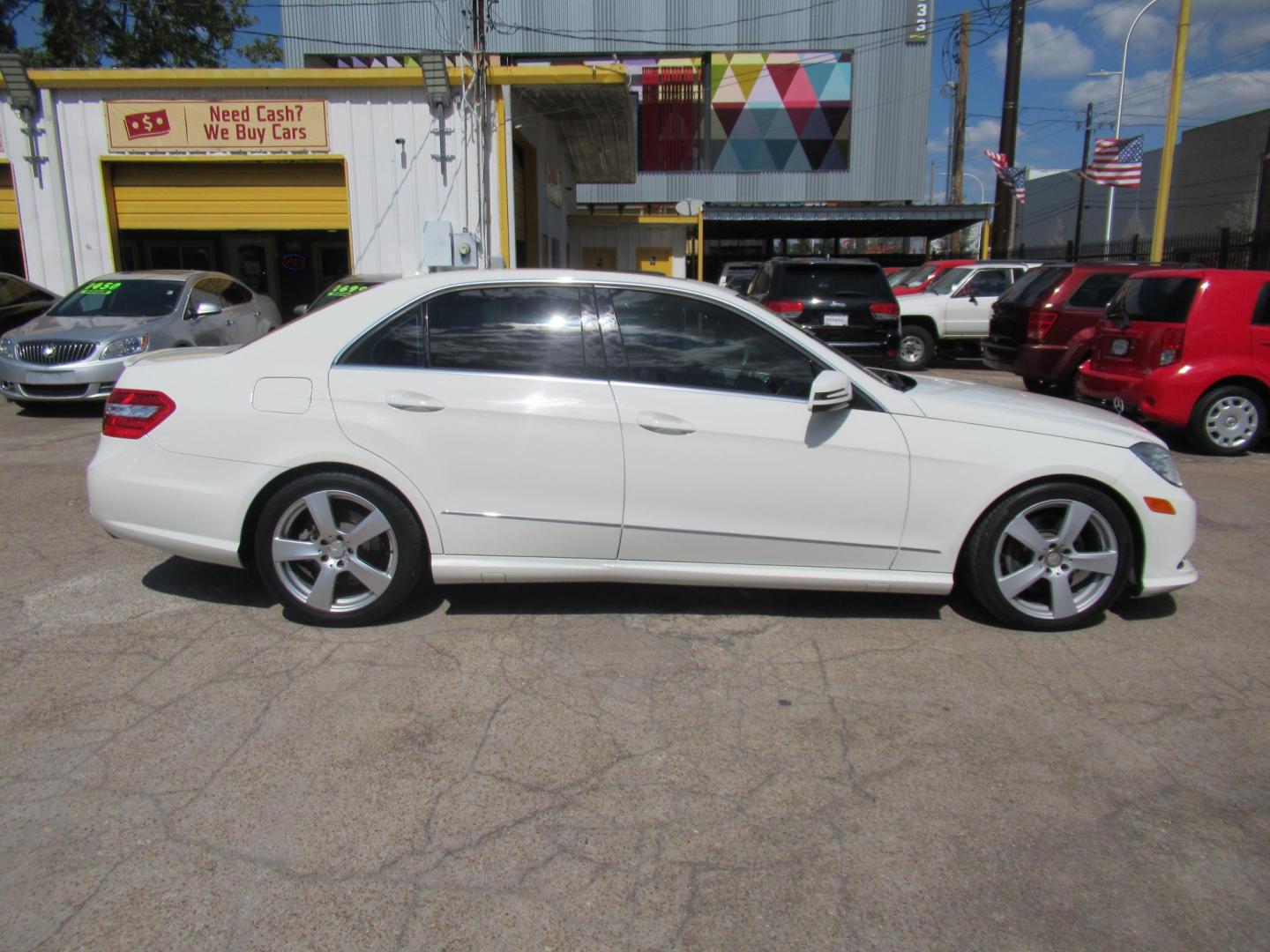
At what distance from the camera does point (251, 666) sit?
12.7ft

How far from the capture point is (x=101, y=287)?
1131 cm

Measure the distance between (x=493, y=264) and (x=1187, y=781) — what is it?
1393cm

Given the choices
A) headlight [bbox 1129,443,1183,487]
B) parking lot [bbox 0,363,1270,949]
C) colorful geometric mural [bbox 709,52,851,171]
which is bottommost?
parking lot [bbox 0,363,1270,949]

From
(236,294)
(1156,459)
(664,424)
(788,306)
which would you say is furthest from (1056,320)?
(236,294)

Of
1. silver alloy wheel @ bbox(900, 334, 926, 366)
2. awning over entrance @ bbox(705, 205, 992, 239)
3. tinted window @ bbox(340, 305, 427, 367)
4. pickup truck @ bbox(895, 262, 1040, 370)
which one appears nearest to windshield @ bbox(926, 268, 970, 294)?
pickup truck @ bbox(895, 262, 1040, 370)

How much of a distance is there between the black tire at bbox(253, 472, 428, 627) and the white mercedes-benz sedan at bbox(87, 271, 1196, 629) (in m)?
0.01

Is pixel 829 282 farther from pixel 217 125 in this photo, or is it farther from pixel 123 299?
pixel 217 125

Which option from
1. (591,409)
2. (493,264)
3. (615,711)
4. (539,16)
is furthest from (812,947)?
(539,16)

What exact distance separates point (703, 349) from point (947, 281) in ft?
44.0

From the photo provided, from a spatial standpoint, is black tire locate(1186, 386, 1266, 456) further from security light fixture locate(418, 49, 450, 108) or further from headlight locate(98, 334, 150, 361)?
security light fixture locate(418, 49, 450, 108)

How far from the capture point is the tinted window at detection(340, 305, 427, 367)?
13.7 feet

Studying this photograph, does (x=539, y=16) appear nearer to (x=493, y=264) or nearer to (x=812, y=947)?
(x=493, y=264)

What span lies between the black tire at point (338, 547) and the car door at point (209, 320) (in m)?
7.77

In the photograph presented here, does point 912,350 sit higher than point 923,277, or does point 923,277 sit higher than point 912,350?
point 923,277
